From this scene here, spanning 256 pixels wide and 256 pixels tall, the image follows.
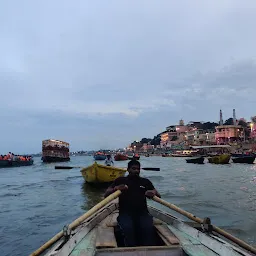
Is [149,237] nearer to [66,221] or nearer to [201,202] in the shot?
[66,221]

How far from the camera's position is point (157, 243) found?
20.2ft

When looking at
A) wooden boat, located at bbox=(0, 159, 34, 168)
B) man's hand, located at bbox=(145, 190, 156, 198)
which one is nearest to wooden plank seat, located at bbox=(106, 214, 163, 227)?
man's hand, located at bbox=(145, 190, 156, 198)

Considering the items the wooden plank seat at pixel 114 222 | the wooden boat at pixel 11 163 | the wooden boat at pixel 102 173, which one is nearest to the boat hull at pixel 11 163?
the wooden boat at pixel 11 163

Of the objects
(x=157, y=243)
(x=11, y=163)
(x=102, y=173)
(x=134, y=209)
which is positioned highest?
(x=134, y=209)

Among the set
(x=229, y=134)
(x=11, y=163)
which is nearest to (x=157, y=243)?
(x=11, y=163)

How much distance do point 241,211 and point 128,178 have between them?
1016 cm

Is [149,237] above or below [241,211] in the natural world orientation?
above

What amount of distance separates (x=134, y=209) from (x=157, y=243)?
36.2 inches

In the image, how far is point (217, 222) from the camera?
1216cm

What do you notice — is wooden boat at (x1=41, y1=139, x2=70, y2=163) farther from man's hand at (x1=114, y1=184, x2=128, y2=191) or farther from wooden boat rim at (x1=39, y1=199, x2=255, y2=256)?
man's hand at (x1=114, y1=184, x2=128, y2=191)

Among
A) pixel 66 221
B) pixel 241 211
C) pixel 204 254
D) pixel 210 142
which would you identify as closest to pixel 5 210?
pixel 66 221

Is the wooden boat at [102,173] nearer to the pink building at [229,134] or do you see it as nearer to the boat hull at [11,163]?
the boat hull at [11,163]

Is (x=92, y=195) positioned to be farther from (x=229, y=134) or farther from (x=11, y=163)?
(x=229, y=134)

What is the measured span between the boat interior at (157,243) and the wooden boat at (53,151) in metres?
82.7
